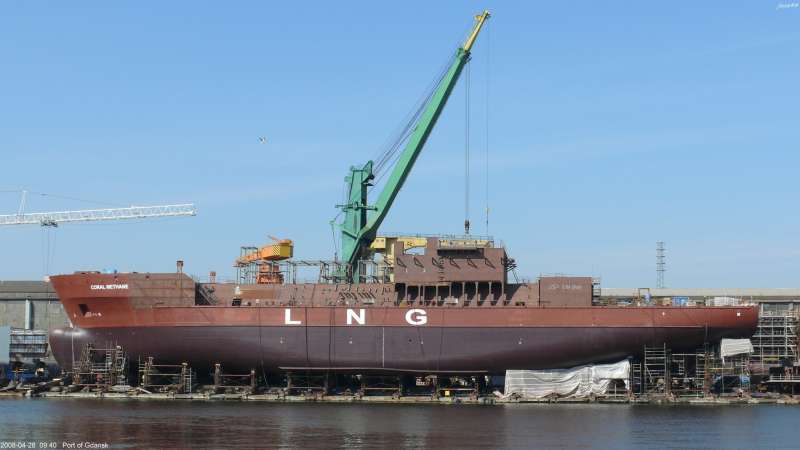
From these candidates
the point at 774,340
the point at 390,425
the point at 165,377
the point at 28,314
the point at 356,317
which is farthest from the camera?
the point at 28,314

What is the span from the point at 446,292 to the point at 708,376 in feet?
47.3

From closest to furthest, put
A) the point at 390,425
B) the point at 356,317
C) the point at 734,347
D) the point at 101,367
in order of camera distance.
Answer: the point at 390,425
the point at 734,347
the point at 356,317
the point at 101,367

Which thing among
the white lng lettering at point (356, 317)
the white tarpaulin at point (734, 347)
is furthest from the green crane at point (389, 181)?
the white tarpaulin at point (734, 347)

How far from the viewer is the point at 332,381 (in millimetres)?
56219

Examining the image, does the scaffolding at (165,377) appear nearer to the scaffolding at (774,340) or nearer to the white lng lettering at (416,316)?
the white lng lettering at (416,316)

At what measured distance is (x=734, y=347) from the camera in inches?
2153

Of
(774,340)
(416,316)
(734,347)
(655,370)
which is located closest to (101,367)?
(416,316)

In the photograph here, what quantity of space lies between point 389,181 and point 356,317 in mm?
9450

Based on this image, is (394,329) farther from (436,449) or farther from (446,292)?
(436,449)

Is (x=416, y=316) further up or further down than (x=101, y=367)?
further up

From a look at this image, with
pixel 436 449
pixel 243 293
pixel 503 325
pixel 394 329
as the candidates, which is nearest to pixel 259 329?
pixel 243 293

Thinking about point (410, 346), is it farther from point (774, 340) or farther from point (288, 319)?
point (774, 340)

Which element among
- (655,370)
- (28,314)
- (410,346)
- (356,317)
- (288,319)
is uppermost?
(28,314)

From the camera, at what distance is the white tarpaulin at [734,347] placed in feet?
179
